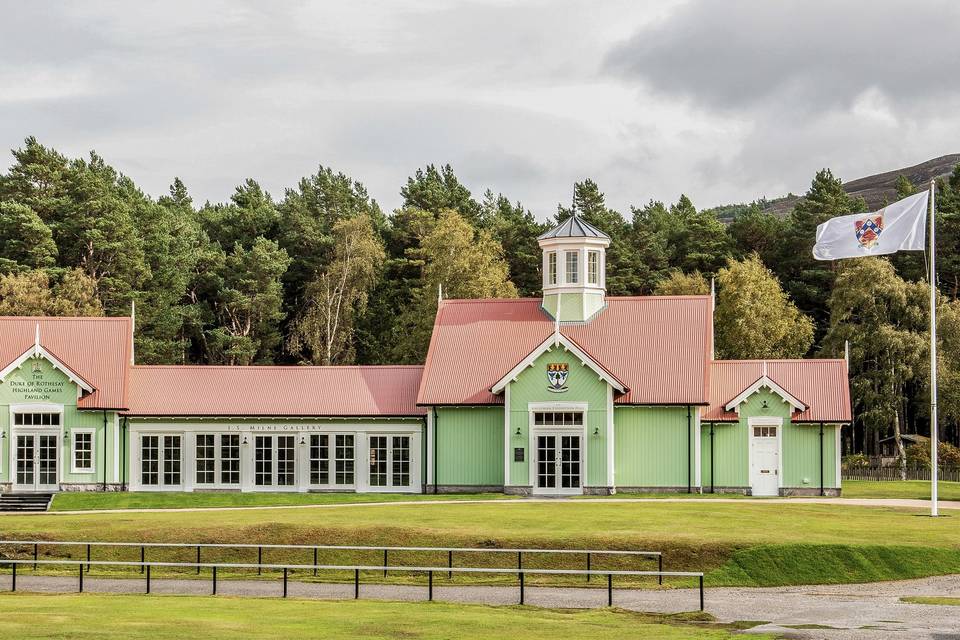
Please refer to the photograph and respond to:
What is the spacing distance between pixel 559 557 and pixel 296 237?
218ft

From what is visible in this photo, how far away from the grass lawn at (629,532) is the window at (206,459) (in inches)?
461

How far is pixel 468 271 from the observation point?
76938mm

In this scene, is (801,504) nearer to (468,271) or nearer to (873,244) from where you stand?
(873,244)

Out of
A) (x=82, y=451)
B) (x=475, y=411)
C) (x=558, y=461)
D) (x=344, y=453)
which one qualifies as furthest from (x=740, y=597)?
(x=82, y=451)

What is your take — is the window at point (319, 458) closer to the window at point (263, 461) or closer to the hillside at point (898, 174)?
the window at point (263, 461)

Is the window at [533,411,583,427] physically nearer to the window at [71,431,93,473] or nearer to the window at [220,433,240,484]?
the window at [220,433,240,484]

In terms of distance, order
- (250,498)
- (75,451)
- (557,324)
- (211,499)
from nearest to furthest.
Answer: (211,499), (250,498), (557,324), (75,451)

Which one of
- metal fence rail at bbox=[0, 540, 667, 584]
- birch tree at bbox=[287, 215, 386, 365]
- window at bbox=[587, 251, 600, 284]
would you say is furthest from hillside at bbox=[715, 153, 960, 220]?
metal fence rail at bbox=[0, 540, 667, 584]

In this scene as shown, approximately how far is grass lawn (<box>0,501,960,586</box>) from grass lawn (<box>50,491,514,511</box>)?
4877mm

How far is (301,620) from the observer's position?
25891 millimetres

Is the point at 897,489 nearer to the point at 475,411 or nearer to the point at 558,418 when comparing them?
the point at 558,418

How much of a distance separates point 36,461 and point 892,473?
1577 inches

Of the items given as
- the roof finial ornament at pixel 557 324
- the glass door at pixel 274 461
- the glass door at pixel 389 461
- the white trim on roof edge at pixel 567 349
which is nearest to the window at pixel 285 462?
the glass door at pixel 274 461

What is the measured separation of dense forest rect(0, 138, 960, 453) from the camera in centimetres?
7481
